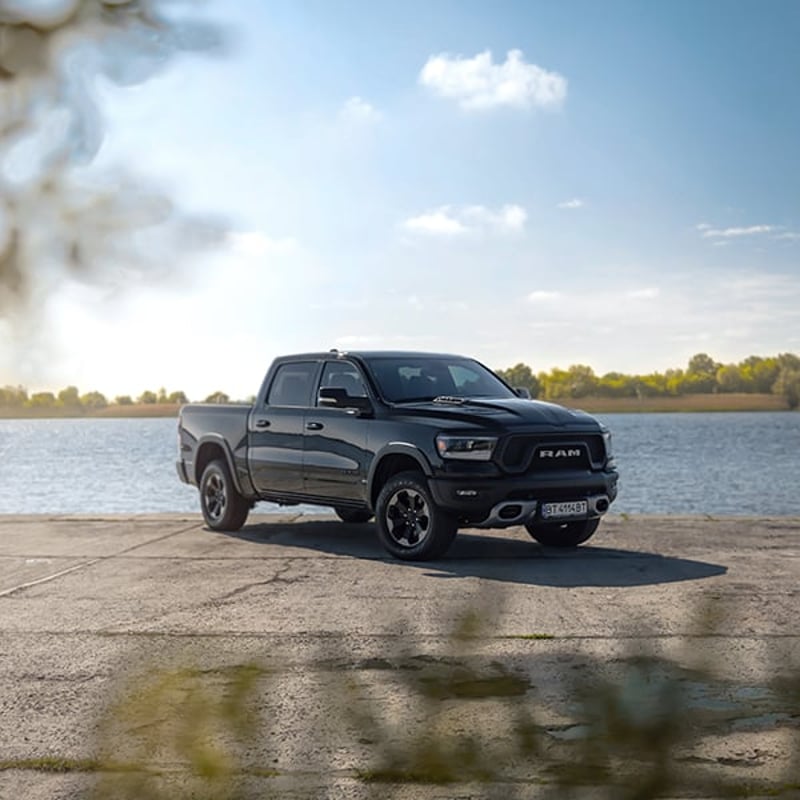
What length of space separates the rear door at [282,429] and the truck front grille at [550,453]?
2558 millimetres

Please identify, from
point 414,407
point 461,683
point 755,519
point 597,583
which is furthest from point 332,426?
point 461,683

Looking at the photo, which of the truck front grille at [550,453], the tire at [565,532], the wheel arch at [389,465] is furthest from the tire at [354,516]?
the truck front grille at [550,453]

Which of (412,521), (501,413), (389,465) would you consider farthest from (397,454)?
(501,413)

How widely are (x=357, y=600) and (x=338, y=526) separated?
247 inches

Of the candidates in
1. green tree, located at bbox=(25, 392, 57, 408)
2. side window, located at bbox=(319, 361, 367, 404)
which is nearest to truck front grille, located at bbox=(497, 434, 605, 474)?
side window, located at bbox=(319, 361, 367, 404)

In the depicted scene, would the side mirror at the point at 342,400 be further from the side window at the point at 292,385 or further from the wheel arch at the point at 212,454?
the wheel arch at the point at 212,454

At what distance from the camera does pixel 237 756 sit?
3.51 ft

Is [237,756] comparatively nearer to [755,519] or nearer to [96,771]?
[96,771]

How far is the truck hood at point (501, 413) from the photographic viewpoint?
11.2 metres

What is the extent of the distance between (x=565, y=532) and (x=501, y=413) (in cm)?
166

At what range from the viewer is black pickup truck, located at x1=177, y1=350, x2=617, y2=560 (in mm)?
10930

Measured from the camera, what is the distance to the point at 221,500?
548 inches

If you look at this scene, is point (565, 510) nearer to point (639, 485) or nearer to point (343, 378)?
point (343, 378)

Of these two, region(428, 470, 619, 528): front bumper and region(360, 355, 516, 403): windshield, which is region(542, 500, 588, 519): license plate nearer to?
region(428, 470, 619, 528): front bumper
